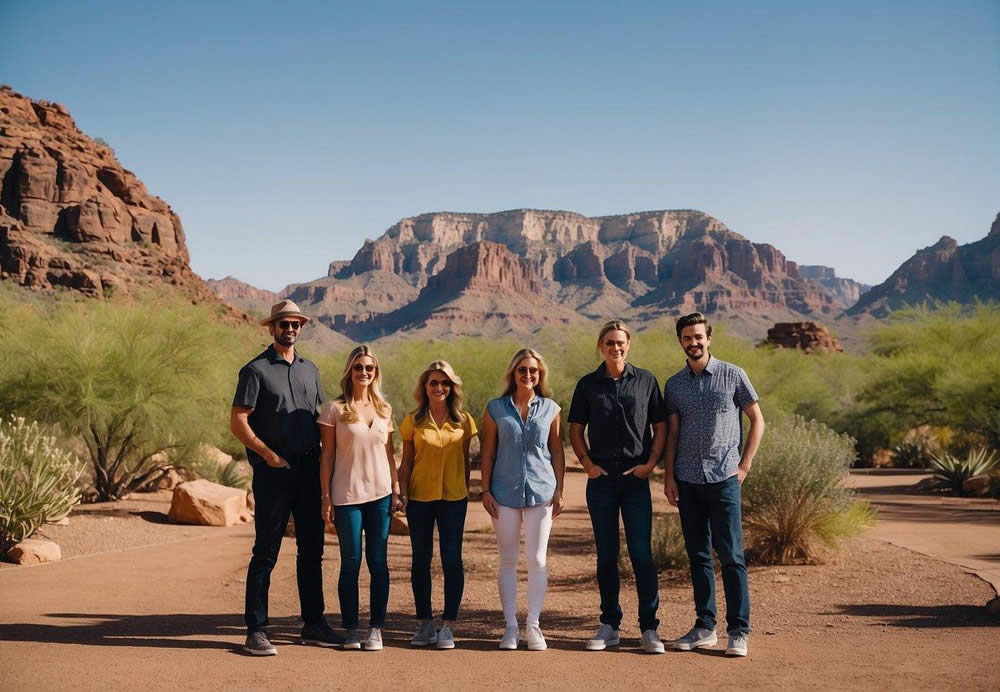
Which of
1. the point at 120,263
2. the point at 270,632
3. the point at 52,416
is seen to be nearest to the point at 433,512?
the point at 270,632

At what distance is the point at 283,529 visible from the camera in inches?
239

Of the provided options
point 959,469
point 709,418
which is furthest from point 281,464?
point 959,469

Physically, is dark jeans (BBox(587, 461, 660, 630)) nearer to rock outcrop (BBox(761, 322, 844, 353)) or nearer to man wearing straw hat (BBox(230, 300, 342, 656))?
man wearing straw hat (BBox(230, 300, 342, 656))

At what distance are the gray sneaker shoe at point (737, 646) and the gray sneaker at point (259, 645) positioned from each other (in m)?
3.10

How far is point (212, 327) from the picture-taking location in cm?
1827

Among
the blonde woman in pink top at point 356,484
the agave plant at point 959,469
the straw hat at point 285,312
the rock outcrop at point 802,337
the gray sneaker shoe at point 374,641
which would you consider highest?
the rock outcrop at point 802,337

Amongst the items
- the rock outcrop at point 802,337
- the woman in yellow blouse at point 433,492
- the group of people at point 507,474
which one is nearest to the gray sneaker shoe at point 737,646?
the group of people at point 507,474

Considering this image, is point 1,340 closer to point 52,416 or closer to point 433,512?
point 52,416

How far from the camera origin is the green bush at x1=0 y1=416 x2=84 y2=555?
33.6 ft

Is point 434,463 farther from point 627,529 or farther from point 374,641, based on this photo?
point 627,529

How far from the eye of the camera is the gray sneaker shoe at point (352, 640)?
6.00m

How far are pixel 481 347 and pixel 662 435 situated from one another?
2724 centimetres

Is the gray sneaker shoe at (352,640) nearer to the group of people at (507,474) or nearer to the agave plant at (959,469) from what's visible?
the group of people at (507,474)

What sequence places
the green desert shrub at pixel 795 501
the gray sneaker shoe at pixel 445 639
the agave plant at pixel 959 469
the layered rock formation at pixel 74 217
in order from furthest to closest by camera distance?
the layered rock formation at pixel 74 217, the agave plant at pixel 959 469, the green desert shrub at pixel 795 501, the gray sneaker shoe at pixel 445 639
